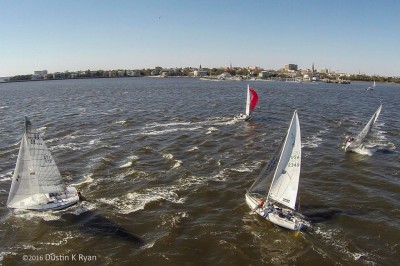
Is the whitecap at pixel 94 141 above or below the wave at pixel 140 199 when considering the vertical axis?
above

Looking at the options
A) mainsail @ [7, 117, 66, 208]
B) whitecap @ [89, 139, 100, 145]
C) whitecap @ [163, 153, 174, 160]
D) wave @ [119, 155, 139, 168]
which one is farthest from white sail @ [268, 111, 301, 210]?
whitecap @ [89, 139, 100, 145]

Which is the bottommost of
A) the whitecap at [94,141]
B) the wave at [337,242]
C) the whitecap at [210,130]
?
the wave at [337,242]

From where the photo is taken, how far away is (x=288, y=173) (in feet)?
93.8

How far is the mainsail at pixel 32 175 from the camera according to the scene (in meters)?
28.7

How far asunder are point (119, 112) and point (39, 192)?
54.7m

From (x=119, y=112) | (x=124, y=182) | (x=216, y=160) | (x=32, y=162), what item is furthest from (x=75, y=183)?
(x=119, y=112)

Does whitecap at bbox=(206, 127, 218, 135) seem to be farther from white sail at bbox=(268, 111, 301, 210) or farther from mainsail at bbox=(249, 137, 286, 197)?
white sail at bbox=(268, 111, 301, 210)

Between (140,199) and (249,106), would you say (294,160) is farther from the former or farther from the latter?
(249,106)

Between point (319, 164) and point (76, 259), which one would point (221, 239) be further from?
point (319, 164)

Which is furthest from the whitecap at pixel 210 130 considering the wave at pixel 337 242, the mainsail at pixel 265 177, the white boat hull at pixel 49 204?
the wave at pixel 337 242

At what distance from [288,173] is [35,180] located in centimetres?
2103

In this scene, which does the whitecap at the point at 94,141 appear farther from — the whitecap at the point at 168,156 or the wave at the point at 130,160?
the whitecap at the point at 168,156

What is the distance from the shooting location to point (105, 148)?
163 ft

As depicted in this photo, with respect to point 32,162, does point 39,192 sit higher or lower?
lower
